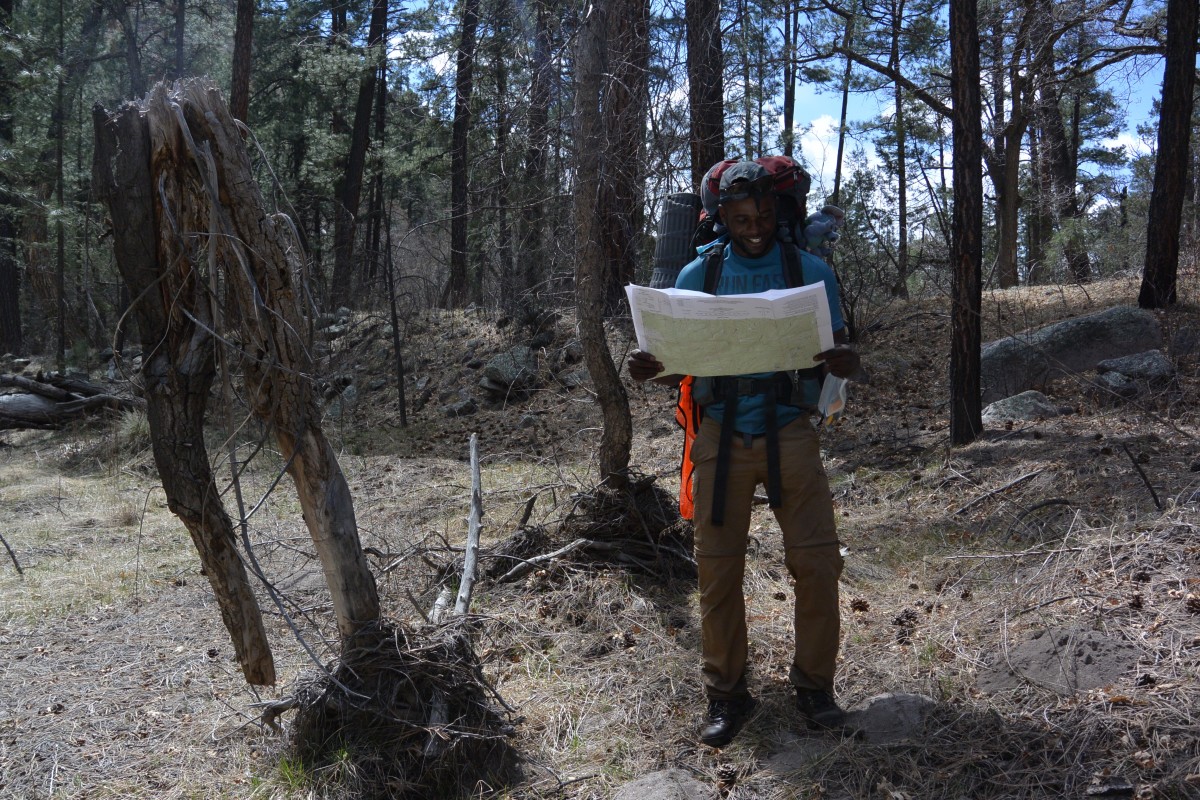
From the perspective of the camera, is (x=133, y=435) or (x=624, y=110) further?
(x=133, y=435)

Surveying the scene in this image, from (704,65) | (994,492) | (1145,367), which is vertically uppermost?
(704,65)

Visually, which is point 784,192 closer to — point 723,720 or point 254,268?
point 254,268

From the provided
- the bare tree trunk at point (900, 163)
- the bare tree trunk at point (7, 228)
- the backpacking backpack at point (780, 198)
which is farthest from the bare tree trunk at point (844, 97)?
the bare tree trunk at point (7, 228)

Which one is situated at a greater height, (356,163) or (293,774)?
(356,163)

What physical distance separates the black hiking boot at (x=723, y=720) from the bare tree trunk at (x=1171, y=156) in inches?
364

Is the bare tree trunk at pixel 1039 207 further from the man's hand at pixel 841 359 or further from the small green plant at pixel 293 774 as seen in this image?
the small green plant at pixel 293 774

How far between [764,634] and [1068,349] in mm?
6753

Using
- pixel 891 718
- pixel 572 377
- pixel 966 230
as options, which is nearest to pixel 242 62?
pixel 572 377

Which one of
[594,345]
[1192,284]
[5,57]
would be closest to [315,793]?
[594,345]

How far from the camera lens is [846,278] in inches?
460

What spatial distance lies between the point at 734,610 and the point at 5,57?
20582 millimetres

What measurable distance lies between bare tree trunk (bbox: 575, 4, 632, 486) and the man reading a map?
2117mm

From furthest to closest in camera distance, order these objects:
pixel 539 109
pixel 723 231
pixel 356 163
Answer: pixel 356 163 → pixel 539 109 → pixel 723 231

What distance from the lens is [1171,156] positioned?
10.1 metres
